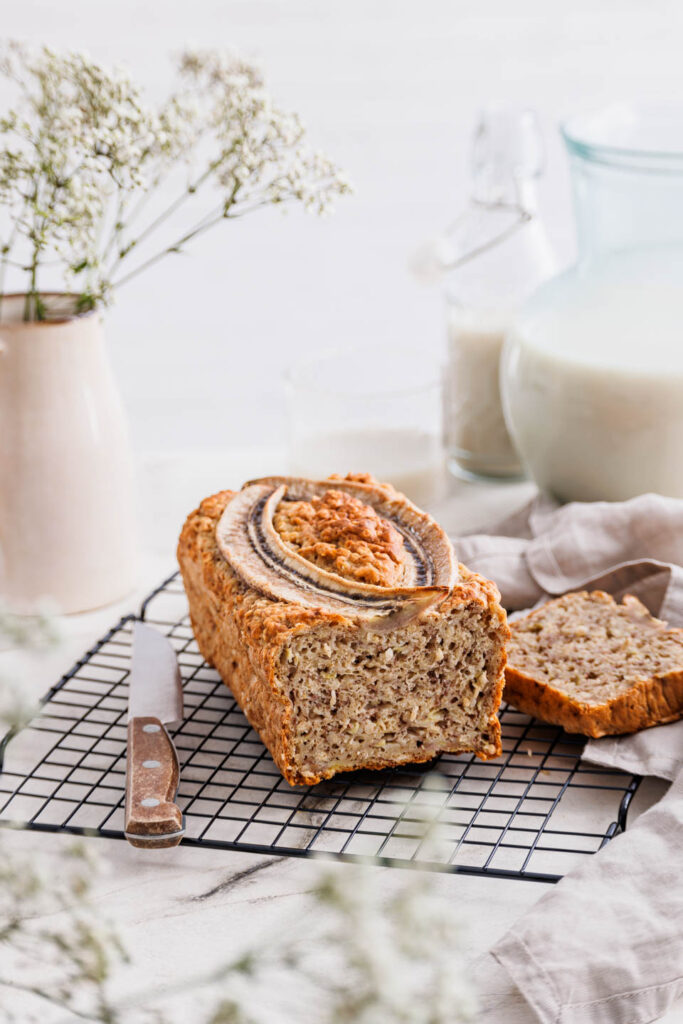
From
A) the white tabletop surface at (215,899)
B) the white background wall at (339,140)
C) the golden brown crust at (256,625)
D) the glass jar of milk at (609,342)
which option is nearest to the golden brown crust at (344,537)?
the golden brown crust at (256,625)

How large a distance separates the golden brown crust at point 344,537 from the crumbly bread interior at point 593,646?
14.7 inches

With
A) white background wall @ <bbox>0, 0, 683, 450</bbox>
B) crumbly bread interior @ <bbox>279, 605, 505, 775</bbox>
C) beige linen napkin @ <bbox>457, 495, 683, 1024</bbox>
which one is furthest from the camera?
white background wall @ <bbox>0, 0, 683, 450</bbox>

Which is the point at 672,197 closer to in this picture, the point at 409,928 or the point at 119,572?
the point at 119,572

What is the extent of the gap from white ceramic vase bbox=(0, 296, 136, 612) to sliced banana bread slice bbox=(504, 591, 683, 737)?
1.03 metres

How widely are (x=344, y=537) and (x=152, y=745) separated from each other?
520 mm

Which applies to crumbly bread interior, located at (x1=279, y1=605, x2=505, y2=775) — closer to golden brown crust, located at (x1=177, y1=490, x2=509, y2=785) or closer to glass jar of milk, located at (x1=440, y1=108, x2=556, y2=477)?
golden brown crust, located at (x1=177, y1=490, x2=509, y2=785)

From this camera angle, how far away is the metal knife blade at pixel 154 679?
88.9 inches

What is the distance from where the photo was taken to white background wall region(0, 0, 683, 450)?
5215mm

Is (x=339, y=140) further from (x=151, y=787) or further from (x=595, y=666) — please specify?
(x=151, y=787)

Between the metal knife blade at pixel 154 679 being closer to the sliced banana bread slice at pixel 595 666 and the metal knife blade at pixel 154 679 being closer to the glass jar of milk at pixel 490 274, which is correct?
the sliced banana bread slice at pixel 595 666

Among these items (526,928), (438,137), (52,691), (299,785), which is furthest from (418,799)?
(438,137)

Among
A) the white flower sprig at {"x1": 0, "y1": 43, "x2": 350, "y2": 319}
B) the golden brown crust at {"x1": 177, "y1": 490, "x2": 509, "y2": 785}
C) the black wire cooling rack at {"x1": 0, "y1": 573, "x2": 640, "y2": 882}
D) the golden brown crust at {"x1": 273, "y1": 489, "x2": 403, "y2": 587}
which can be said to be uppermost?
the white flower sprig at {"x1": 0, "y1": 43, "x2": 350, "y2": 319}

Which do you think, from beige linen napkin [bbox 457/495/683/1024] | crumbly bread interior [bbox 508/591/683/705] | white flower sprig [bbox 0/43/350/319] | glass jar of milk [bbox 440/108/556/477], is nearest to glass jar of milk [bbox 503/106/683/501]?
glass jar of milk [bbox 440/108/556/477]

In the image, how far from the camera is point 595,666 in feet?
7.57
